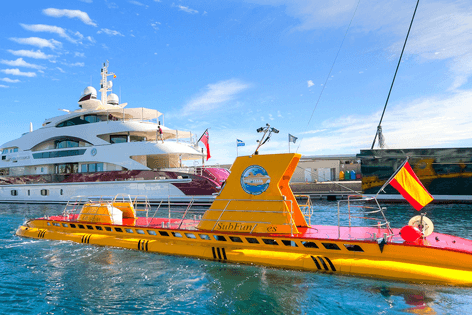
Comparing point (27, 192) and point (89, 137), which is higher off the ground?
point (89, 137)

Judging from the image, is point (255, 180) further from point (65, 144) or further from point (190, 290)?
point (65, 144)

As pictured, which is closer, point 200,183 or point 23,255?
point 23,255

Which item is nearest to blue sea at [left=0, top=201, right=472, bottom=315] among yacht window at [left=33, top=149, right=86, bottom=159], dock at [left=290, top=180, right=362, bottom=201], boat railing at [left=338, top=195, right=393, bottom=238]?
boat railing at [left=338, top=195, right=393, bottom=238]

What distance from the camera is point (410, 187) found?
27.0 ft

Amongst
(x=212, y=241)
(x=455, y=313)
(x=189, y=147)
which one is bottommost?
(x=455, y=313)

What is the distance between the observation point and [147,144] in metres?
25.5

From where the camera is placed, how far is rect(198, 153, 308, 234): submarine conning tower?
921cm

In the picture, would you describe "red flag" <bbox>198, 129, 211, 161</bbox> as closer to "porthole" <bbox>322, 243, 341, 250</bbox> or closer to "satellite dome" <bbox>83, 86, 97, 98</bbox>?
"satellite dome" <bbox>83, 86, 97, 98</bbox>

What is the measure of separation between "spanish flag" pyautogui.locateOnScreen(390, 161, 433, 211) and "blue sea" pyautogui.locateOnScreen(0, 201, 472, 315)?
2090 millimetres

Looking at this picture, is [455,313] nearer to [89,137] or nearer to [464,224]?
[464,224]

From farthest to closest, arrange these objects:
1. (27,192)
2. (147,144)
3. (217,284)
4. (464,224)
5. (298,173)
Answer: (298,173) < (27,192) < (147,144) < (464,224) < (217,284)

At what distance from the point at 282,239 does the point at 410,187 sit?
354cm

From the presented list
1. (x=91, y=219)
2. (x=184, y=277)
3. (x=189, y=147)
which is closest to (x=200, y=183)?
(x=189, y=147)

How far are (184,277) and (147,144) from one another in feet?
61.1
